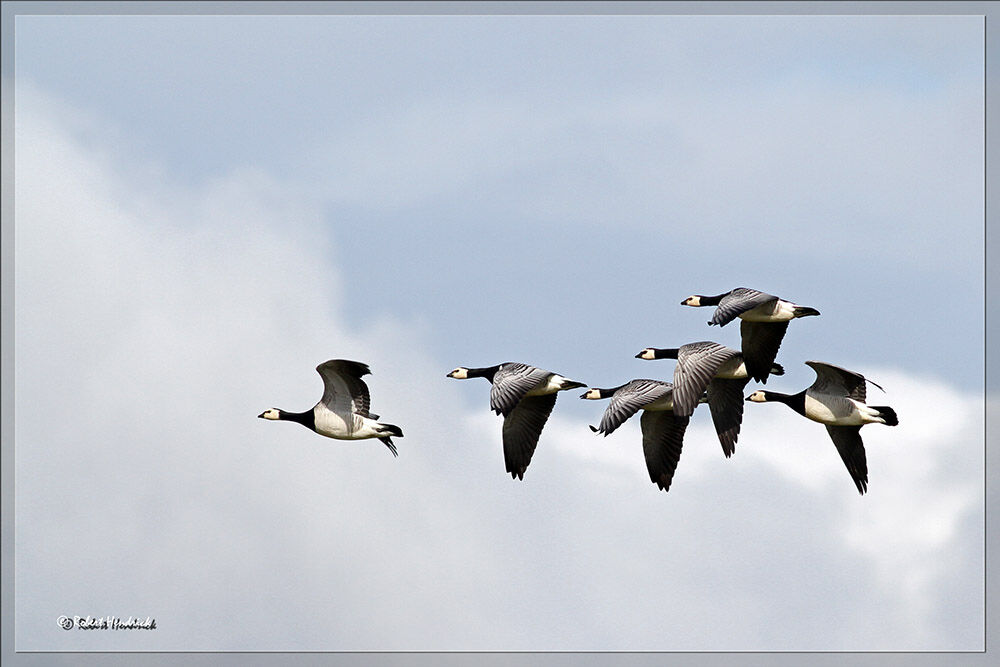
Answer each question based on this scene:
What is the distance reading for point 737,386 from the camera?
1539 inches

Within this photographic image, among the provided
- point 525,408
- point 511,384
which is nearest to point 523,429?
point 525,408

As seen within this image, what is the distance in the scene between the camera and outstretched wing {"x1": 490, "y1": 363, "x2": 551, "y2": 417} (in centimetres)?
3603

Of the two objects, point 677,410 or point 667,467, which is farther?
point 667,467

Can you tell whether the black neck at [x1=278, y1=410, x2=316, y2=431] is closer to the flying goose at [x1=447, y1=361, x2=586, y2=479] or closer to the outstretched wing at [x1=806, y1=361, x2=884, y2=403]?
the flying goose at [x1=447, y1=361, x2=586, y2=479]

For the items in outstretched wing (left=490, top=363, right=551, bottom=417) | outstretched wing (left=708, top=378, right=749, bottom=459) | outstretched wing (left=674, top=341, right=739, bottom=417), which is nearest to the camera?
outstretched wing (left=674, top=341, right=739, bottom=417)

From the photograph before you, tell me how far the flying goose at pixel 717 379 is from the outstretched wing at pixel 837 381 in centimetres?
88

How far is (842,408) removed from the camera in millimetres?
38938

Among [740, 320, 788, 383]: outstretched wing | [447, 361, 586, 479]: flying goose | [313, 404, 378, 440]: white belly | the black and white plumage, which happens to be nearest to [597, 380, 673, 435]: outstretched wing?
the black and white plumage

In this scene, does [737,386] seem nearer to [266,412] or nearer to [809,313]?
[809,313]

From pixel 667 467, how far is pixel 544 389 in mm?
4012

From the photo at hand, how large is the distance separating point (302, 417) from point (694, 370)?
401 inches

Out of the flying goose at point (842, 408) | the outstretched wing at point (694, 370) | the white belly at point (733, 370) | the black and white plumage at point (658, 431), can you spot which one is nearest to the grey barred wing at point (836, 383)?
the flying goose at point (842, 408)

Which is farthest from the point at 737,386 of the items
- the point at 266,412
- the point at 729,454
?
the point at 266,412

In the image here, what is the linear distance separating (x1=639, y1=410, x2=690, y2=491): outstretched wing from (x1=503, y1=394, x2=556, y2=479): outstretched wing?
2.66 m
